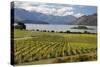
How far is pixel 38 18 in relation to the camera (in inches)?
96.6

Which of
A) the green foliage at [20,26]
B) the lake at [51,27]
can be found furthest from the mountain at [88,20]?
the green foliage at [20,26]

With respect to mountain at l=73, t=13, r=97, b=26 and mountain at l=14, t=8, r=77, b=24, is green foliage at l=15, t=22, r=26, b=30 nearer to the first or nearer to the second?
mountain at l=14, t=8, r=77, b=24

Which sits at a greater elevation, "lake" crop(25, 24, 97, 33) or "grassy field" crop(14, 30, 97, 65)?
"lake" crop(25, 24, 97, 33)

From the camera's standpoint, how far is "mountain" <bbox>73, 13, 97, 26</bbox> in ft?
8.68

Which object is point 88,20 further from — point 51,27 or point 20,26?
point 20,26

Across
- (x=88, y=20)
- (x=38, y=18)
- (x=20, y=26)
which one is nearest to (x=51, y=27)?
(x=38, y=18)

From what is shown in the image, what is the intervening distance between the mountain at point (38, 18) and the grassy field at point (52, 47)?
136 mm

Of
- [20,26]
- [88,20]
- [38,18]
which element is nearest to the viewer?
[20,26]

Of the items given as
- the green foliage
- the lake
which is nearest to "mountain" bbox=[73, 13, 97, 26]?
the lake

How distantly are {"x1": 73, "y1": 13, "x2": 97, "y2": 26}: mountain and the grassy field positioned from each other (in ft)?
0.50

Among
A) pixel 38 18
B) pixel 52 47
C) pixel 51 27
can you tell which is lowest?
pixel 52 47

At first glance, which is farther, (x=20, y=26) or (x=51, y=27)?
(x=51, y=27)

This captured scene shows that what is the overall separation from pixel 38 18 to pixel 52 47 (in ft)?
1.25
